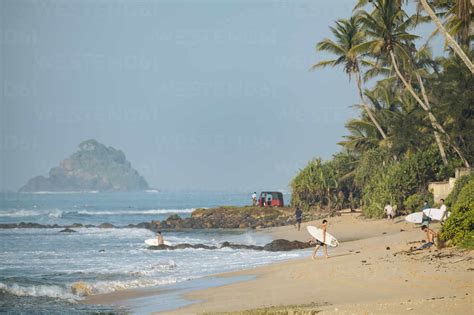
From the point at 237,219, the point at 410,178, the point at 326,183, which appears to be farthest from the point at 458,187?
the point at 237,219

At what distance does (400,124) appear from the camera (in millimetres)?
40156

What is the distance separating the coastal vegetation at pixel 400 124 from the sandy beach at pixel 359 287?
201cm

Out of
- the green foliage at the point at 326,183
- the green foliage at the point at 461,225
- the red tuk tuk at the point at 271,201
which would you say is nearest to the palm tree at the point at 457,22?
the green foliage at the point at 461,225

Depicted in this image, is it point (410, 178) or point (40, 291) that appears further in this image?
point (410, 178)

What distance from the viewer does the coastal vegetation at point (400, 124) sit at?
33.8 m

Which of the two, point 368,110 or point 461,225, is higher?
point 368,110

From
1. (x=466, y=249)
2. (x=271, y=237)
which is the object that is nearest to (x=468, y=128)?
(x=271, y=237)

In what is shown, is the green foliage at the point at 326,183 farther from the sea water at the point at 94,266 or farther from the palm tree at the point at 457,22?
the palm tree at the point at 457,22

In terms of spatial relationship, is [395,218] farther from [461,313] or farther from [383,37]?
[461,313]

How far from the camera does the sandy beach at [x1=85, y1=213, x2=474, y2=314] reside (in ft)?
44.6

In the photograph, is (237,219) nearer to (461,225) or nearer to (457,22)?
(457,22)

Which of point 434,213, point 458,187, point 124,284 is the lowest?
point 124,284

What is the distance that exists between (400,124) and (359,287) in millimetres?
24650

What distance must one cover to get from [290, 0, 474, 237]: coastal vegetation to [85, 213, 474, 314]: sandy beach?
6.61ft
